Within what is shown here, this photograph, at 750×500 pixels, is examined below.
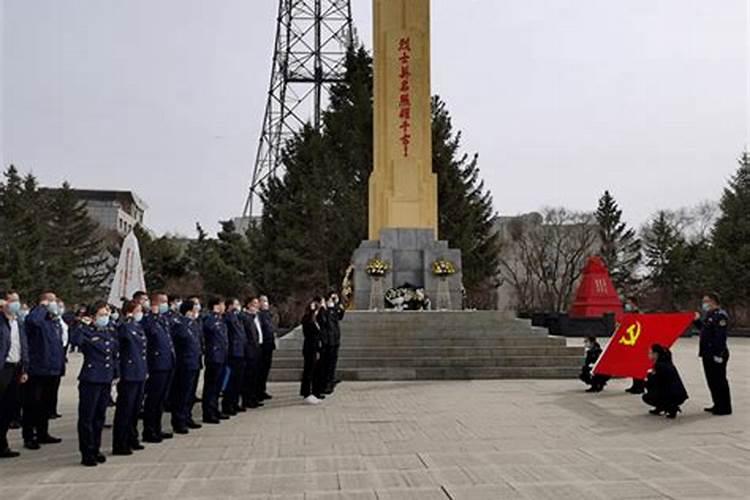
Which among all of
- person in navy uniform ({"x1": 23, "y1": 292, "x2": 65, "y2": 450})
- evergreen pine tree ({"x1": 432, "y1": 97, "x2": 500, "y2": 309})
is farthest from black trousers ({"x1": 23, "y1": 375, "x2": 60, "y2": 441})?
evergreen pine tree ({"x1": 432, "y1": 97, "x2": 500, "y2": 309})

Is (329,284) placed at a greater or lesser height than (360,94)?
lesser

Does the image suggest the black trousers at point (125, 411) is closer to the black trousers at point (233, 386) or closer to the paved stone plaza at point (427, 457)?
the paved stone plaza at point (427, 457)

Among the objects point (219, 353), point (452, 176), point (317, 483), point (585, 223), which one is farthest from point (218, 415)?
point (585, 223)

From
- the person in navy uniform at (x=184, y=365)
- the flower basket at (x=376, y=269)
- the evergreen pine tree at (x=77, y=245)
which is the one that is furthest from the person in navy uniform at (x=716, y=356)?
the evergreen pine tree at (x=77, y=245)

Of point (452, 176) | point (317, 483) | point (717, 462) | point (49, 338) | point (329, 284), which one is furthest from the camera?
point (452, 176)

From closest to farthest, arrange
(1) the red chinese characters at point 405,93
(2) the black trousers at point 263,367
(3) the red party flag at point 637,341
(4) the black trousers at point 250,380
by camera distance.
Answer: (4) the black trousers at point 250,380, (3) the red party flag at point 637,341, (2) the black trousers at point 263,367, (1) the red chinese characters at point 405,93

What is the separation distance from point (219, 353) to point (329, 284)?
74.9 ft

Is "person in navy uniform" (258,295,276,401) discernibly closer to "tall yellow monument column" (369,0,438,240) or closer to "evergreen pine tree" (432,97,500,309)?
"tall yellow monument column" (369,0,438,240)

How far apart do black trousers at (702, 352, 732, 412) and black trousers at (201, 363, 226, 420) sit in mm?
6108

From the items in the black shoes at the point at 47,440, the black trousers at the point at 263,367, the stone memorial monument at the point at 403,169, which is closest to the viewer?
the black shoes at the point at 47,440

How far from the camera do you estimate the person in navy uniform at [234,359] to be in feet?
33.7

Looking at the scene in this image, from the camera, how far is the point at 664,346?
10.6m

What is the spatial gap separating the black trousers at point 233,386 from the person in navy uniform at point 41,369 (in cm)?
231

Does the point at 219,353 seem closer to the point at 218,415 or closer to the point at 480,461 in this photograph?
the point at 218,415
